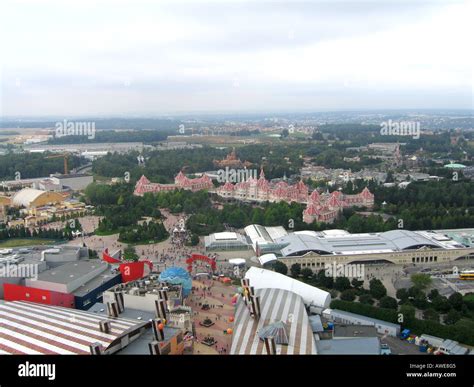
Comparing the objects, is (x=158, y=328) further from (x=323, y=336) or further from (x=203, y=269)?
(x=203, y=269)

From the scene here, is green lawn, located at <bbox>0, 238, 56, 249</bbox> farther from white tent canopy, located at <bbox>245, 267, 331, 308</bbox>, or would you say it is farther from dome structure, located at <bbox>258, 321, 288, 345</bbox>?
dome structure, located at <bbox>258, 321, 288, 345</bbox>

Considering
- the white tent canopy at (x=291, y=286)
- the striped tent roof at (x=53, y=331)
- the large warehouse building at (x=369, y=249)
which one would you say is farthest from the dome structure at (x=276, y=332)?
the large warehouse building at (x=369, y=249)

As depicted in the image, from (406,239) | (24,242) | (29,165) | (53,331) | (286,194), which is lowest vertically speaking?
(24,242)

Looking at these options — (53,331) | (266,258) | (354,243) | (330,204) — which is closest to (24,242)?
(266,258)

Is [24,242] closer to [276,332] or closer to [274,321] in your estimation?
[274,321]

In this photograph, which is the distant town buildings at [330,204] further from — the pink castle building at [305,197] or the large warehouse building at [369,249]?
the large warehouse building at [369,249]
